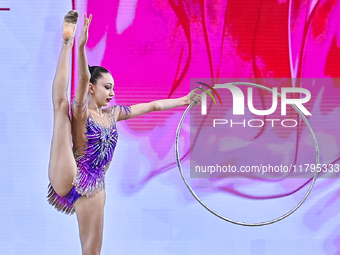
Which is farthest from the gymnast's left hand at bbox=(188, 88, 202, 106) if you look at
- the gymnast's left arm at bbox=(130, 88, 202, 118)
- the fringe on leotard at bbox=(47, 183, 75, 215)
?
the fringe on leotard at bbox=(47, 183, 75, 215)

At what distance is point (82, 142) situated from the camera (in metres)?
2.03

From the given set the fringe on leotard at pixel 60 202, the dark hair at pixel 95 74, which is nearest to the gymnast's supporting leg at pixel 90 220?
the fringe on leotard at pixel 60 202

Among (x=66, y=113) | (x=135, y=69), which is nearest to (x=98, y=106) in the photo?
(x=66, y=113)

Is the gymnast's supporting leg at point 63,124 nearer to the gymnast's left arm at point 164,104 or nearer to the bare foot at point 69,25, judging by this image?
the bare foot at point 69,25

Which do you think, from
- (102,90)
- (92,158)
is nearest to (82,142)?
(92,158)

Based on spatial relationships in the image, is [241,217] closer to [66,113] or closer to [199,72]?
[199,72]

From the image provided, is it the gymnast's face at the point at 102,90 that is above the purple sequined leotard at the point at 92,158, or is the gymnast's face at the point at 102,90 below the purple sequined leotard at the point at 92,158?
above

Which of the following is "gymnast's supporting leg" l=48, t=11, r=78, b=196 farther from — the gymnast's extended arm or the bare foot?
the gymnast's extended arm

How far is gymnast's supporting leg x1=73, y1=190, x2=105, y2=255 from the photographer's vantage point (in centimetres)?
202

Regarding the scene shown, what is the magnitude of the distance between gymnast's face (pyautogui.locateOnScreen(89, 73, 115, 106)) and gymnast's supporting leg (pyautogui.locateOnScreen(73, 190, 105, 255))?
481 millimetres

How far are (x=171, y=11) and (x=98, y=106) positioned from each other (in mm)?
836

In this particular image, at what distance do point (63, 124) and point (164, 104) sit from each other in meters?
0.63

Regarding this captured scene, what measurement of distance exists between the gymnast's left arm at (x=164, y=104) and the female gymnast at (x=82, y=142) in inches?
6.9

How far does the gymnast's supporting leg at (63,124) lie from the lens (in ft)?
6.35
